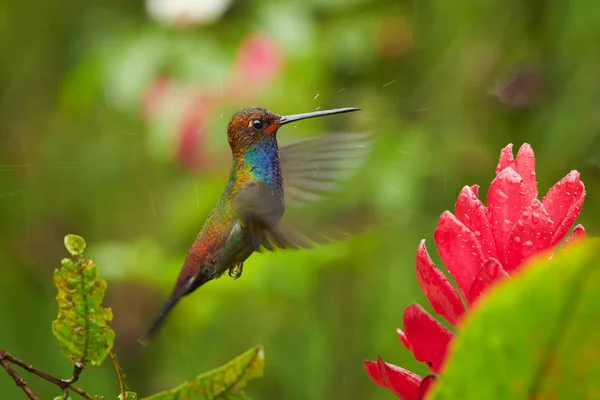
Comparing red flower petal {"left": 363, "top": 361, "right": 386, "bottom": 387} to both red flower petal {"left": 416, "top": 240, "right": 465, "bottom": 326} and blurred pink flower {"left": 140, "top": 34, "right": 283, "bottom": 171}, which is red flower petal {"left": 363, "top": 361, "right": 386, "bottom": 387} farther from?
blurred pink flower {"left": 140, "top": 34, "right": 283, "bottom": 171}

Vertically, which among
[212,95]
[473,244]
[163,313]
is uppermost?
[212,95]

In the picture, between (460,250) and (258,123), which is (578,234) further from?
(258,123)

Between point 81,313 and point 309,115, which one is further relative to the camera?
point 309,115

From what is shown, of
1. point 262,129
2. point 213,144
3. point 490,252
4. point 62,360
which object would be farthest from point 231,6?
point 490,252

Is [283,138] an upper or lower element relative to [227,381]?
upper

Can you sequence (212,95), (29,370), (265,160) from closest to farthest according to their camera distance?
(29,370)
(265,160)
(212,95)

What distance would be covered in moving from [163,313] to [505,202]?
353mm

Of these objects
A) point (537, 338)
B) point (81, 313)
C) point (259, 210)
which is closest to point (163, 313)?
point (259, 210)

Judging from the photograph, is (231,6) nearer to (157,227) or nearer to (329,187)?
(157,227)

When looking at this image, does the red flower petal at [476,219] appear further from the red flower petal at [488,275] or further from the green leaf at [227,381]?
the green leaf at [227,381]

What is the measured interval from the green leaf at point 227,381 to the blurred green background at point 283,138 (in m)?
1.08

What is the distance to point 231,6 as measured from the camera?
2.39m

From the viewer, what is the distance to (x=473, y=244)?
2.14 ft

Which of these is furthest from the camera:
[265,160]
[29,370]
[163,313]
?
[265,160]
